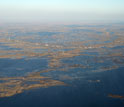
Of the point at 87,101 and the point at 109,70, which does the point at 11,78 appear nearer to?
the point at 87,101

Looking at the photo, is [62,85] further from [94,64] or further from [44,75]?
[94,64]

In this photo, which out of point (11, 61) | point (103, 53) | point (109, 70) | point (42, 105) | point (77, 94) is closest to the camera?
point (42, 105)

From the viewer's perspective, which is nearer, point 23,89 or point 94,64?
point 23,89

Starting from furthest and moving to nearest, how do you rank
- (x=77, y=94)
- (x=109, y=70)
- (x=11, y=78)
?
(x=109, y=70) → (x=11, y=78) → (x=77, y=94)

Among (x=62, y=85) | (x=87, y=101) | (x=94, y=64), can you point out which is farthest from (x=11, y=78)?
(x=94, y=64)

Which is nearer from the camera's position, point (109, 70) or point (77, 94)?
point (77, 94)

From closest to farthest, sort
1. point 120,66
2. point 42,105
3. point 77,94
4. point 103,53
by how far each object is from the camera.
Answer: point 42,105 < point 77,94 < point 120,66 < point 103,53

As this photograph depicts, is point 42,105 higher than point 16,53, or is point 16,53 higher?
point 16,53

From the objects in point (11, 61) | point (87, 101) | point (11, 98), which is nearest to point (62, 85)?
point (87, 101)

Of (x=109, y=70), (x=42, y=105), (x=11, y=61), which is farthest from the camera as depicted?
(x=11, y=61)
